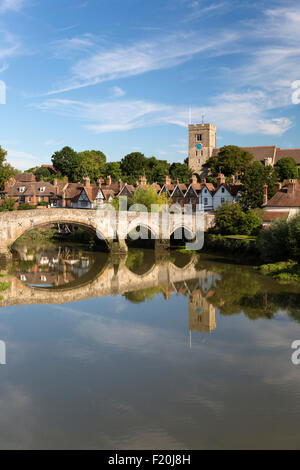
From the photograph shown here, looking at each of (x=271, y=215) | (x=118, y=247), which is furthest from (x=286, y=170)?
(x=118, y=247)

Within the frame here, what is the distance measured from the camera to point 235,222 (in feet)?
147

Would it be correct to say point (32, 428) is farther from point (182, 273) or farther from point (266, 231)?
point (266, 231)

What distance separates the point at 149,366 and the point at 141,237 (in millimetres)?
34203

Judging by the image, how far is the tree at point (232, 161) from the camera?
82.1 m

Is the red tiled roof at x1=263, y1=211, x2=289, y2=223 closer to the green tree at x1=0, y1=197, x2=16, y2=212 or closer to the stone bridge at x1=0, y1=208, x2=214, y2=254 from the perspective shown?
the stone bridge at x1=0, y1=208, x2=214, y2=254

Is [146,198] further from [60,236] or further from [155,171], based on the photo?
[155,171]

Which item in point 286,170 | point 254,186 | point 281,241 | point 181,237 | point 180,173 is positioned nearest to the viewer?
point 281,241

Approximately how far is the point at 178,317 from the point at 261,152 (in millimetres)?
73215

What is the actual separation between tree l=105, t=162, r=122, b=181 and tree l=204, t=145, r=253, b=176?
19.7m

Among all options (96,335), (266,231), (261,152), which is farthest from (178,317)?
(261,152)

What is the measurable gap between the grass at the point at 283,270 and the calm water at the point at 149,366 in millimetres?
1122

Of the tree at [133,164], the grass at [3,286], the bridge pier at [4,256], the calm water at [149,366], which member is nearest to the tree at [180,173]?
the tree at [133,164]

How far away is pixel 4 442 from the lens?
1168cm

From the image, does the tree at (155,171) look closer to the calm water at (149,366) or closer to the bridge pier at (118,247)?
the bridge pier at (118,247)
